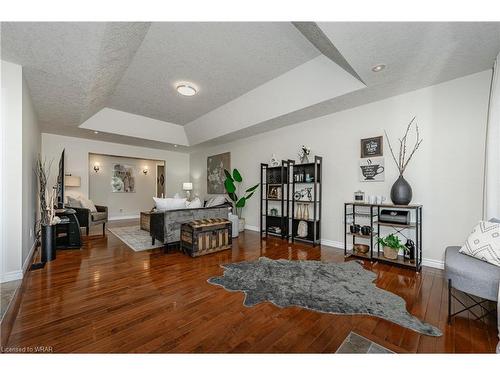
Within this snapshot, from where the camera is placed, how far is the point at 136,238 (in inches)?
175

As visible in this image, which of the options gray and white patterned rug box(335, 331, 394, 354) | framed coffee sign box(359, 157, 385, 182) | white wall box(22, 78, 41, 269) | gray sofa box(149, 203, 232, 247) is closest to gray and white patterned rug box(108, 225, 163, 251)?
gray sofa box(149, 203, 232, 247)

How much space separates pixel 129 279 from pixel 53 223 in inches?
65.9

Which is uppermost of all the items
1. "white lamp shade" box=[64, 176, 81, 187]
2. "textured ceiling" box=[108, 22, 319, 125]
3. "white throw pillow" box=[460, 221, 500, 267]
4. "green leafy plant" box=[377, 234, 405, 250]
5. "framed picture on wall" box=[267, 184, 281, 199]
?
"textured ceiling" box=[108, 22, 319, 125]

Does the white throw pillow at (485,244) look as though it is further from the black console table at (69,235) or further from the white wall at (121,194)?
the white wall at (121,194)

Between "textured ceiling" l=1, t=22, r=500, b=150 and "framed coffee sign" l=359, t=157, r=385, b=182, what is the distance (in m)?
1.00

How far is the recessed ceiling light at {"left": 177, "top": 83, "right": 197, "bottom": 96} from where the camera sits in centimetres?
386

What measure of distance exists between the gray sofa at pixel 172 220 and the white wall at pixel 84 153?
12.2 ft

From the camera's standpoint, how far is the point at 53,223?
3.11m

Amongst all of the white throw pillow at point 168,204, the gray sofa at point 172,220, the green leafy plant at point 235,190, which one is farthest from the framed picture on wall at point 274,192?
the white throw pillow at point 168,204

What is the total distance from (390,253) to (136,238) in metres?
4.60

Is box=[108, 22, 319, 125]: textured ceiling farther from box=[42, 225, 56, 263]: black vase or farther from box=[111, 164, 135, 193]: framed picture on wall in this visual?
box=[111, 164, 135, 193]: framed picture on wall

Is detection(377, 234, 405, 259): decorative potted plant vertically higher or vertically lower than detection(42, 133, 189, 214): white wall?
lower
